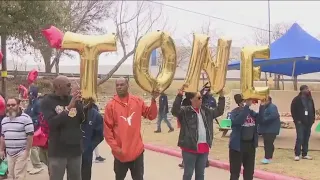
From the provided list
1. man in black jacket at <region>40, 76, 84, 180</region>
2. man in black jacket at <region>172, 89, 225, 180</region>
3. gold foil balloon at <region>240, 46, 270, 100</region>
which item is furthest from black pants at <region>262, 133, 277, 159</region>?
man in black jacket at <region>40, 76, 84, 180</region>

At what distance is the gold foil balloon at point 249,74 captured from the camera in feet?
20.0

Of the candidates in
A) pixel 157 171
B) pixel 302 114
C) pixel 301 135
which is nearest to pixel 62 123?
pixel 157 171

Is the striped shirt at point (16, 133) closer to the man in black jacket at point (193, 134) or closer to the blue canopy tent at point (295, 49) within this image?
the man in black jacket at point (193, 134)

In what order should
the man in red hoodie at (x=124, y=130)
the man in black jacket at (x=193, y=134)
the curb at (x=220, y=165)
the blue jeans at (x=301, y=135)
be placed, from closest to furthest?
the man in red hoodie at (x=124, y=130)
the man in black jacket at (x=193, y=134)
the curb at (x=220, y=165)
the blue jeans at (x=301, y=135)

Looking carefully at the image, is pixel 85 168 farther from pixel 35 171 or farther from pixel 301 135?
pixel 301 135

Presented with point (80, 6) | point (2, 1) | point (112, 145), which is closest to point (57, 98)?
point (112, 145)

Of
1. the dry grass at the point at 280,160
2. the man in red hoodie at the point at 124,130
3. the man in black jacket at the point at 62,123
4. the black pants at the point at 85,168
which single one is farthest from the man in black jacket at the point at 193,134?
the dry grass at the point at 280,160

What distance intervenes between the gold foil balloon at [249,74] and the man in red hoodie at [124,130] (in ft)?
4.94

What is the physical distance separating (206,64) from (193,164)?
131cm

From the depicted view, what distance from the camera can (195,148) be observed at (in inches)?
223

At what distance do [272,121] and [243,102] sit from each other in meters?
3.05

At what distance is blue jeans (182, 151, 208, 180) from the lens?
18.8 ft

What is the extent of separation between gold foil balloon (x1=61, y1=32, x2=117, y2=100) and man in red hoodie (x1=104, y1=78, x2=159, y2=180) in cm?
28

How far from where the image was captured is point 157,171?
8.88 metres
